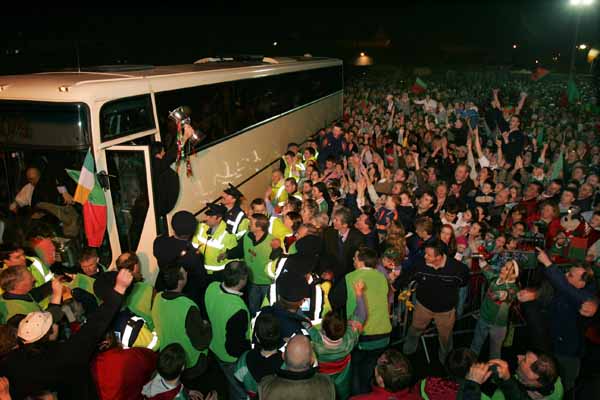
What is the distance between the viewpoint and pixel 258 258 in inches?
234

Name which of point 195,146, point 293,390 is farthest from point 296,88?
point 293,390

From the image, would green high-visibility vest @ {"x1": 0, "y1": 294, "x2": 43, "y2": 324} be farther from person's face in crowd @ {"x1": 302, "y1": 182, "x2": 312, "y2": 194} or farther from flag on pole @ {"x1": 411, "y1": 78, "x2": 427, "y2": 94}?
flag on pole @ {"x1": 411, "y1": 78, "x2": 427, "y2": 94}

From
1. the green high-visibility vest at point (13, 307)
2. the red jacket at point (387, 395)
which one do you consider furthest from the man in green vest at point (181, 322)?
the red jacket at point (387, 395)

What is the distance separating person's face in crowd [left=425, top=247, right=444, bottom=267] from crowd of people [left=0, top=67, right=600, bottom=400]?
2 centimetres

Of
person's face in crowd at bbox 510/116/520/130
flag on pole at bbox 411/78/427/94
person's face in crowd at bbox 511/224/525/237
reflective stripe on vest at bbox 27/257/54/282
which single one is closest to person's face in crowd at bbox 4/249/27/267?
reflective stripe on vest at bbox 27/257/54/282

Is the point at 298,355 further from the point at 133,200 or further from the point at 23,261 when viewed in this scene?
the point at 133,200

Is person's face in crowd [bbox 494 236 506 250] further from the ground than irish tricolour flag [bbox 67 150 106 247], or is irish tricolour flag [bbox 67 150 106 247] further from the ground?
irish tricolour flag [bbox 67 150 106 247]

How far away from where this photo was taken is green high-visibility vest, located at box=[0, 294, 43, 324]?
4094 millimetres

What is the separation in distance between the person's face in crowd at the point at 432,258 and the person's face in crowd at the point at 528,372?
65.7 inches

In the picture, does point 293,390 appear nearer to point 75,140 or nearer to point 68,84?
point 75,140

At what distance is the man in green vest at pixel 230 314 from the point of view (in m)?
4.04

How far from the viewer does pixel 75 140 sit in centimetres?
535

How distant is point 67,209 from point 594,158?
1064cm

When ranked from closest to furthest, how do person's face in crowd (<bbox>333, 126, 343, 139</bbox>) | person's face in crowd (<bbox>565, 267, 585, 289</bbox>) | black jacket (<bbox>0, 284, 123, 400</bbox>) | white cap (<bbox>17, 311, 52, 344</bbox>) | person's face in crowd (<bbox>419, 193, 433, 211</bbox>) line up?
black jacket (<bbox>0, 284, 123, 400</bbox>)
white cap (<bbox>17, 311, 52, 344</bbox>)
person's face in crowd (<bbox>565, 267, 585, 289</bbox>)
person's face in crowd (<bbox>419, 193, 433, 211</bbox>)
person's face in crowd (<bbox>333, 126, 343, 139</bbox>)
